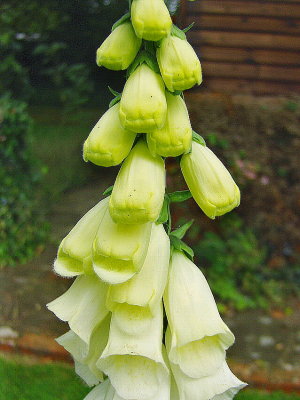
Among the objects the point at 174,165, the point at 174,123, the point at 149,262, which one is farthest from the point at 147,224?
the point at 174,165

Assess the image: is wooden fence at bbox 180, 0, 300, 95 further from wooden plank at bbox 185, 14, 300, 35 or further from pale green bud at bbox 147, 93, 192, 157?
pale green bud at bbox 147, 93, 192, 157

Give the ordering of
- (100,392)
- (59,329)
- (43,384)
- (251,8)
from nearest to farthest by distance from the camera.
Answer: (100,392) < (43,384) < (59,329) < (251,8)

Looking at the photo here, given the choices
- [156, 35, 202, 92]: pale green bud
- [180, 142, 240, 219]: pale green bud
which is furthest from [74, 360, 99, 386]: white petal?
[156, 35, 202, 92]: pale green bud

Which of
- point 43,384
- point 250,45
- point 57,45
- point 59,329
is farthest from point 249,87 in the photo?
point 43,384

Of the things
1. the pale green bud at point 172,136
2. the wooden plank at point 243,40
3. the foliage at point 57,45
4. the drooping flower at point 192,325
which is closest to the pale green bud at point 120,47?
the pale green bud at point 172,136

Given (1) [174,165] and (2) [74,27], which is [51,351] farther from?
(2) [74,27]

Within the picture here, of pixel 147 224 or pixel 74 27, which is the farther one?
pixel 74 27

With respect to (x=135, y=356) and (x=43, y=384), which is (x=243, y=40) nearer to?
(x=43, y=384)
